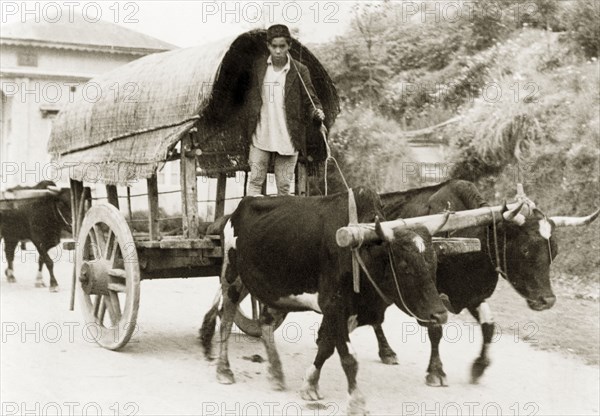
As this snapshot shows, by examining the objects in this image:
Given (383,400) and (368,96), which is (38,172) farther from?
(383,400)

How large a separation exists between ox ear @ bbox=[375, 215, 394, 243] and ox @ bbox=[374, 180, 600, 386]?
38.0 inches

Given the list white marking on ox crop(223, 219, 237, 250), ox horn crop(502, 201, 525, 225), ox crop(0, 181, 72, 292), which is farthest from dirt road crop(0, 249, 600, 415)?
ox crop(0, 181, 72, 292)

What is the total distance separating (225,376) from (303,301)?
1.08 meters

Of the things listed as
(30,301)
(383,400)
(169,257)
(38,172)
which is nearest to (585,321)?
(383,400)

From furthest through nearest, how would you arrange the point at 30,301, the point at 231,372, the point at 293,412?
the point at 30,301, the point at 231,372, the point at 293,412

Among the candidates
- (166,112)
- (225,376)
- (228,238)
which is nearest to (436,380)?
(225,376)

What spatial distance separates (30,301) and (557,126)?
339 inches

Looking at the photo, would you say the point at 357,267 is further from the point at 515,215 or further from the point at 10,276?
the point at 10,276

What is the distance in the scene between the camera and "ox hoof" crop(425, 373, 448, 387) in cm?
664

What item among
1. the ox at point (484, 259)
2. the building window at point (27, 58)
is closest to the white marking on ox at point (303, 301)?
the ox at point (484, 259)

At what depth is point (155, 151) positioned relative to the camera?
290 inches

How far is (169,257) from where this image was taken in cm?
774

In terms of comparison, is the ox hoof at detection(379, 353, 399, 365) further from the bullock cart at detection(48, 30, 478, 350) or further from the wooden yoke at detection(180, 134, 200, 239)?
the wooden yoke at detection(180, 134, 200, 239)

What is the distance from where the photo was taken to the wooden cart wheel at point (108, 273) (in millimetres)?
7449
